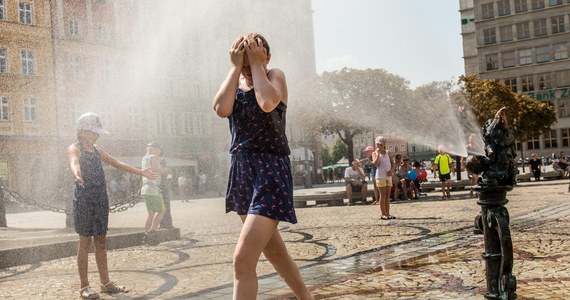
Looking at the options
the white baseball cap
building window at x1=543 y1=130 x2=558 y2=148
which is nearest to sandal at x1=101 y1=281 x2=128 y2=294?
the white baseball cap

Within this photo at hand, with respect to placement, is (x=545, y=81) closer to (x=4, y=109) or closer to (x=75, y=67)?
(x=75, y=67)

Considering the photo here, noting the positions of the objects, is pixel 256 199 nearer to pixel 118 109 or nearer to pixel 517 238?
pixel 517 238

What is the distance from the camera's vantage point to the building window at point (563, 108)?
60.4 metres

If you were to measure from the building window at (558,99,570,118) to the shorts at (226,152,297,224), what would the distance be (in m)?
64.0

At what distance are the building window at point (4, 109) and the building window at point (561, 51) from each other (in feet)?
168

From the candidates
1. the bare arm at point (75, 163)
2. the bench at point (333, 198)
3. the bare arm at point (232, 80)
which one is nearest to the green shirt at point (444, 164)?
the bench at point (333, 198)

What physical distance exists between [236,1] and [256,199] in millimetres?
19295

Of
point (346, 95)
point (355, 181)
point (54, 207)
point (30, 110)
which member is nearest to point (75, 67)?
point (30, 110)

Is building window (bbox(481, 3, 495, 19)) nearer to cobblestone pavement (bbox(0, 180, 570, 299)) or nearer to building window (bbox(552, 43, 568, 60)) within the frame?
building window (bbox(552, 43, 568, 60))

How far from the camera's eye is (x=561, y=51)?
197ft

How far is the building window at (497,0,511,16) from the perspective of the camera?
62.7 metres

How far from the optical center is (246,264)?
2.82 meters

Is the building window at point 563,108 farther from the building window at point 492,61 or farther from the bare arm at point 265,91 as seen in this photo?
the bare arm at point 265,91

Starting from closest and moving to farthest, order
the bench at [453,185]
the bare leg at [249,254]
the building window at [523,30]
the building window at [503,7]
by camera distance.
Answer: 1. the bare leg at [249,254]
2. the bench at [453,185]
3. the building window at [523,30]
4. the building window at [503,7]
